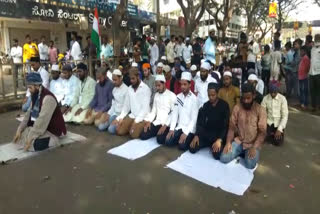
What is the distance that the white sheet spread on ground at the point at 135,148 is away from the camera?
4868mm

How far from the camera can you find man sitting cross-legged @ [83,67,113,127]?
6512 mm

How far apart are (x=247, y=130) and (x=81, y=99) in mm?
4094

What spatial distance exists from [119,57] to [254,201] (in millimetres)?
7331

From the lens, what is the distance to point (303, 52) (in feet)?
26.9

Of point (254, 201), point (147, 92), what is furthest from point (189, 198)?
point (147, 92)

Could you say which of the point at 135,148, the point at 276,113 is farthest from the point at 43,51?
the point at 276,113

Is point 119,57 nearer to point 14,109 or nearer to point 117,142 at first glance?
point 14,109

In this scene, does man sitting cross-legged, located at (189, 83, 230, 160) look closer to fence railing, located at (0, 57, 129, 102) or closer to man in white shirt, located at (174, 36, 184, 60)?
fence railing, located at (0, 57, 129, 102)

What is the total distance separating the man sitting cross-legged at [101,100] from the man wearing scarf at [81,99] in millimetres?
167

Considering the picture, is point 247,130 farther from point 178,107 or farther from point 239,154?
point 178,107

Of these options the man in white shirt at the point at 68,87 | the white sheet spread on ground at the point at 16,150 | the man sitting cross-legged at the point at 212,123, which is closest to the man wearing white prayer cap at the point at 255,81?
the man sitting cross-legged at the point at 212,123

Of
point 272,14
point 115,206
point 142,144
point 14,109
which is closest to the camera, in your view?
point 115,206

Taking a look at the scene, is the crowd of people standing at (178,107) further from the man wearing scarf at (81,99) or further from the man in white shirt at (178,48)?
the man in white shirt at (178,48)

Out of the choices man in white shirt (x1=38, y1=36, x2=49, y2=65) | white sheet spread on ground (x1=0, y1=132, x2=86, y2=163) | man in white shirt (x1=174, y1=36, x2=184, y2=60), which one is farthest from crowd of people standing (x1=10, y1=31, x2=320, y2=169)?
man in white shirt (x1=38, y1=36, x2=49, y2=65)
